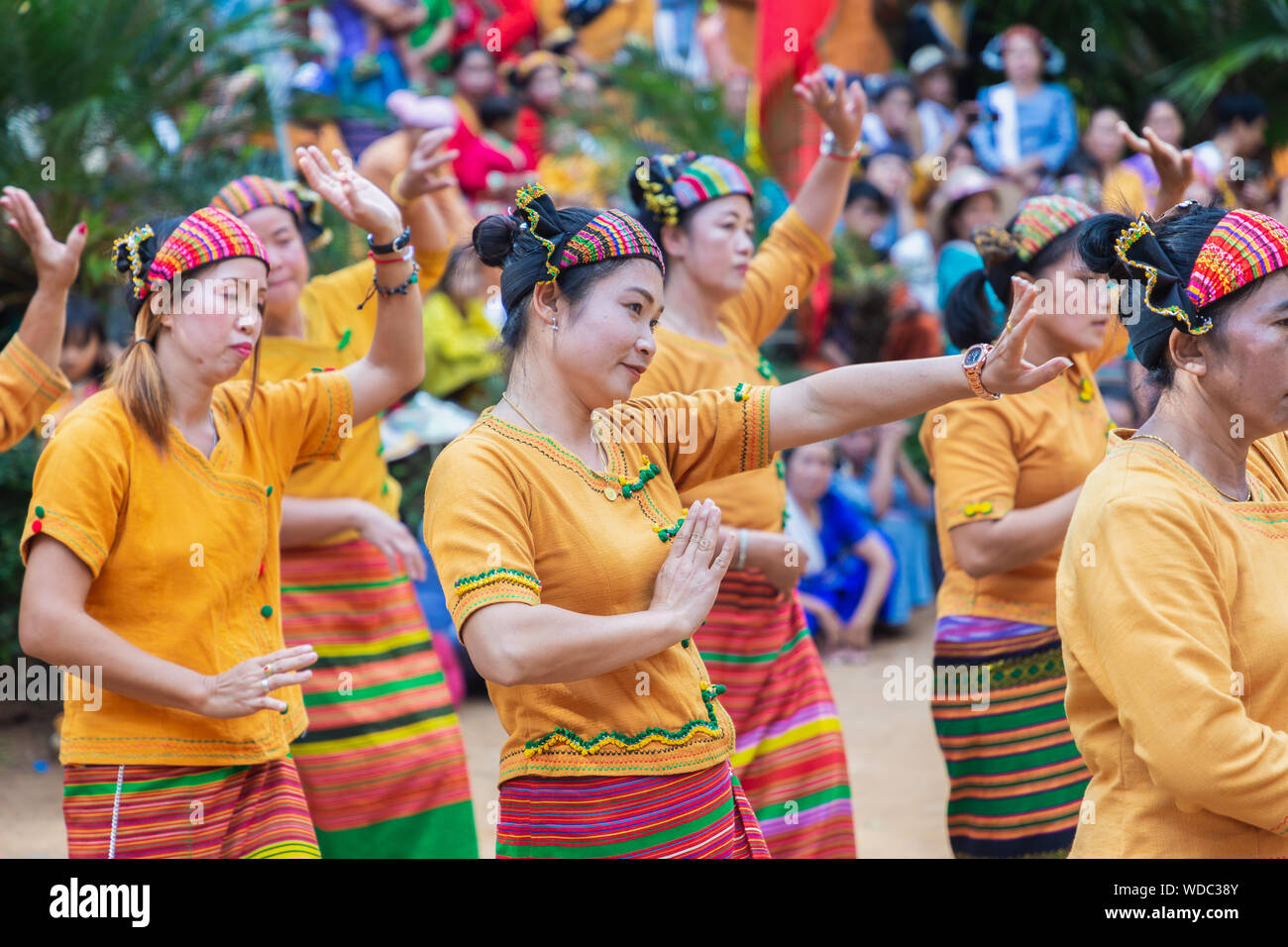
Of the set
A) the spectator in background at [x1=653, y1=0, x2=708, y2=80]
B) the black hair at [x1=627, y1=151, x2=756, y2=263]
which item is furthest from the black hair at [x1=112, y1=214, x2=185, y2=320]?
the spectator in background at [x1=653, y1=0, x2=708, y2=80]

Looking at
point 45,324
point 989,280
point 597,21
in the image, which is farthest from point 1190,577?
point 597,21

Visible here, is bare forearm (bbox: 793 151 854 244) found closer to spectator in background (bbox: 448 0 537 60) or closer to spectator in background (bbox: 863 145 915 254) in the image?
spectator in background (bbox: 863 145 915 254)

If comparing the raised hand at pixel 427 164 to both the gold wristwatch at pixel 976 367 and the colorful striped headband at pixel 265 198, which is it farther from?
the gold wristwatch at pixel 976 367

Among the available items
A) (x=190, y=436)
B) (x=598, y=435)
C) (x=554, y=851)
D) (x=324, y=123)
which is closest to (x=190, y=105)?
(x=324, y=123)

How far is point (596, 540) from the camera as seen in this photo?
8.18 ft

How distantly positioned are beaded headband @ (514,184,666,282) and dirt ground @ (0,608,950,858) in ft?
9.74

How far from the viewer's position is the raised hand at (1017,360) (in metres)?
2.33

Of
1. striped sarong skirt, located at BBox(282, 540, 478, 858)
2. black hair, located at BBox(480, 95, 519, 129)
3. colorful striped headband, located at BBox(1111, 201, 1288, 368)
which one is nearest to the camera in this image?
colorful striped headband, located at BBox(1111, 201, 1288, 368)

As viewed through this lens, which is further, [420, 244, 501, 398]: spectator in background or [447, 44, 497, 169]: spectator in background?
[447, 44, 497, 169]: spectator in background

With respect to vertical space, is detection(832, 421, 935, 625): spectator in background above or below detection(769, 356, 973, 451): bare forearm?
below

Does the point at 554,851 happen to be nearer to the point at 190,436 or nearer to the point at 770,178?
the point at 190,436

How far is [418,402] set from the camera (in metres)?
7.08

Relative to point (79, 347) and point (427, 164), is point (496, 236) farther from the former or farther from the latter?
point (79, 347)

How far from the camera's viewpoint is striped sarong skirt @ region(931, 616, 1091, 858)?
362 centimetres
